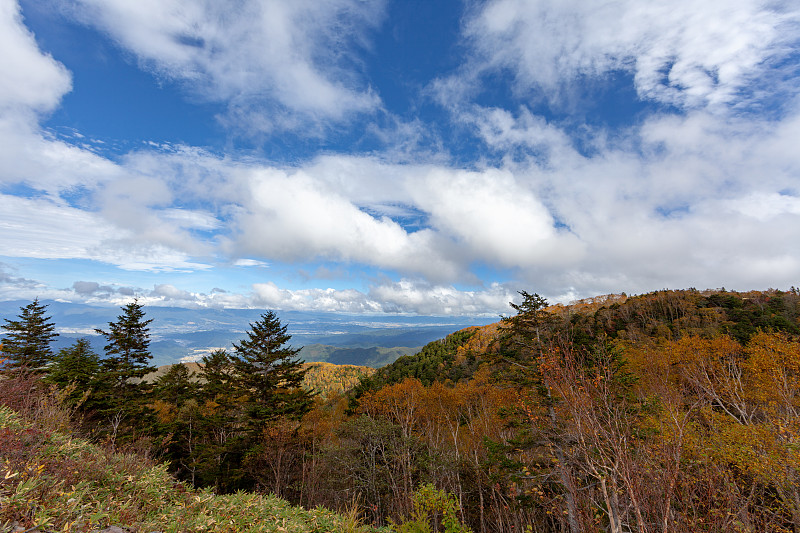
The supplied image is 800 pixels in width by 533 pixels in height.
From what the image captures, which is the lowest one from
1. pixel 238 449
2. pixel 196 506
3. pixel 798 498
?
pixel 238 449

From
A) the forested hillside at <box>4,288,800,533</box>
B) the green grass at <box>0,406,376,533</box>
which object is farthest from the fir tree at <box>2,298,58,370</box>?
the green grass at <box>0,406,376,533</box>

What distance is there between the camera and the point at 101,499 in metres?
7.16

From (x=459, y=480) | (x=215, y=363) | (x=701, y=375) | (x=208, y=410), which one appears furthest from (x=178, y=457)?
(x=701, y=375)

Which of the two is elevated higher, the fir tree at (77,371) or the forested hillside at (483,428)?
the fir tree at (77,371)

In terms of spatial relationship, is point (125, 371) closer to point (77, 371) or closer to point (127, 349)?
point (127, 349)

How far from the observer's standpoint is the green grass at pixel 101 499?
551 cm

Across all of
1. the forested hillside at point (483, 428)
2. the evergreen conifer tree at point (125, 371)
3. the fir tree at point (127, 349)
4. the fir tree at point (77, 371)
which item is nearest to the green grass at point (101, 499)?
the forested hillside at point (483, 428)

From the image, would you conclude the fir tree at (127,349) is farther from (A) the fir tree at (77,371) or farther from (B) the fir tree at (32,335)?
(B) the fir tree at (32,335)

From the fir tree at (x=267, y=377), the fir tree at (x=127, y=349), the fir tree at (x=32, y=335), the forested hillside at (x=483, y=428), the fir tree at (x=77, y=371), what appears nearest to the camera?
the forested hillside at (x=483, y=428)

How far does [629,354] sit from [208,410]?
58.9 meters

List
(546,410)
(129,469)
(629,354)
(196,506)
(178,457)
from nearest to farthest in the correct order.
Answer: (196,506)
(129,469)
(546,410)
(178,457)
(629,354)

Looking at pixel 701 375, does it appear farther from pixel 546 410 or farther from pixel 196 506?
pixel 196 506

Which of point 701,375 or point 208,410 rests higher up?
point 701,375

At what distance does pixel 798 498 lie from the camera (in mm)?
14297
